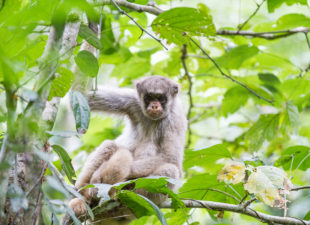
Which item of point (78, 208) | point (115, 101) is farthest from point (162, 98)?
point (78, 208)

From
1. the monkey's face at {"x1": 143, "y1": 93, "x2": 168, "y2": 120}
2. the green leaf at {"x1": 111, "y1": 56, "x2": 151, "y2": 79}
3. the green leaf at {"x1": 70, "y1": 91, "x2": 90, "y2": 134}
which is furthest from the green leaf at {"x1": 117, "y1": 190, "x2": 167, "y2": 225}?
the green leaf at {"x1": 111, "y1": 56, "x2": 151, "y2": 79}

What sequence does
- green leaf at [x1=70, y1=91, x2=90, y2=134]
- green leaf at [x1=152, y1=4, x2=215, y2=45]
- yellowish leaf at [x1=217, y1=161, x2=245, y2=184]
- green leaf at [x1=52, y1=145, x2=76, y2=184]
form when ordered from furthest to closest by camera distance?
green leaf at [x1=152, y1=4, x2=215, y2=45], yellowish leaf at [x1=217, y1=161, x2=245, y2=184], green leaf at [x1=70, y1=91, x2=90, y2=134], green leaf at [x1=52, y1=145, x2=76, y2=184]

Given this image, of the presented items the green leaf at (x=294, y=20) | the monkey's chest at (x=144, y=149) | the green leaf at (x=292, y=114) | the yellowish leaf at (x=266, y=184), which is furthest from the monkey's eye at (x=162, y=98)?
the yellowish leaf at (x=266, y=184)

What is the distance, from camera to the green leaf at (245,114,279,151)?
6.25m

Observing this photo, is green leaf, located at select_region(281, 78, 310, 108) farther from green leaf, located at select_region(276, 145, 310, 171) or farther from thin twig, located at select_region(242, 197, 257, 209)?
thin twig, located at select_region(242, 197, 257, 209)

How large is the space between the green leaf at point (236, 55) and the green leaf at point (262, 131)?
1.06 metres

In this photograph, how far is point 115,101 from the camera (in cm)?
656

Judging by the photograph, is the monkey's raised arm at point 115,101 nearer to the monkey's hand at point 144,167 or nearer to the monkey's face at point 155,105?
the monkey's face at point 155,105

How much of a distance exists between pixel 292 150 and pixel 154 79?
9.38 feet

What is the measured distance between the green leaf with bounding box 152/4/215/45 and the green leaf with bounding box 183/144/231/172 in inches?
53.6

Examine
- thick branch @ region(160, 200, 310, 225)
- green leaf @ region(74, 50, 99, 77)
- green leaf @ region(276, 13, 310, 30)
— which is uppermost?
green leaf @ region(276, 13, 310, 30)

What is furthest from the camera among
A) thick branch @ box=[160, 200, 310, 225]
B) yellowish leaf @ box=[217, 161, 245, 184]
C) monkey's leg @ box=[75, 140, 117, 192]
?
monkey's leg @ box=[75, 140, 117, 192]

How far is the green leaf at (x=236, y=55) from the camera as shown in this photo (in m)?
6.44

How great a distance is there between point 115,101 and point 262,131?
247 cm
